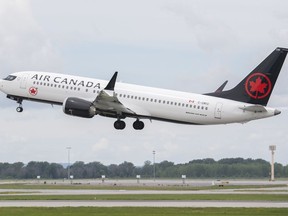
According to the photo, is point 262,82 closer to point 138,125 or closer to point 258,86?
point 258,86

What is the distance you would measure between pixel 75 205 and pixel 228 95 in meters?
29.0

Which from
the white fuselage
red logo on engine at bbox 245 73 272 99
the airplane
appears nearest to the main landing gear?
the airplane

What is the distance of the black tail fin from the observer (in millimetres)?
98125

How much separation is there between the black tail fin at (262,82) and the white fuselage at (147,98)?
119 cm

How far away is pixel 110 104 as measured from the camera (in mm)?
101812

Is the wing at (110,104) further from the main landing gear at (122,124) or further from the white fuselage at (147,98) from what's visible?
the main landing gear at (122,124)

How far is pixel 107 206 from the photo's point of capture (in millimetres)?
75500

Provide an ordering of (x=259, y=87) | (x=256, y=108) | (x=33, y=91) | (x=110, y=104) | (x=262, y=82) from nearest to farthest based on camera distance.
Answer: (x=256, y=108) → (x=259, y=87) → (x=262, y=82) → (x=110, y=104) → (x=33, y=91)
